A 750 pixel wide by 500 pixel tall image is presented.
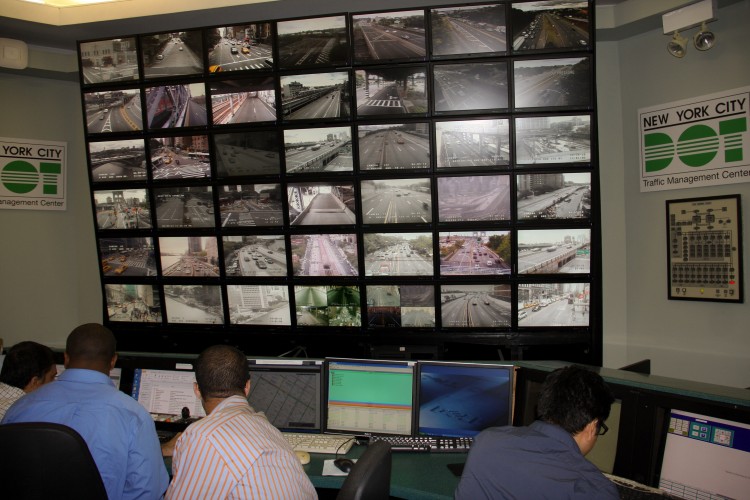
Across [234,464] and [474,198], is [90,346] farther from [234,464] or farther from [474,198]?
[474,198]

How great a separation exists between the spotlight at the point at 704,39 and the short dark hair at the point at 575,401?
2.50 metres

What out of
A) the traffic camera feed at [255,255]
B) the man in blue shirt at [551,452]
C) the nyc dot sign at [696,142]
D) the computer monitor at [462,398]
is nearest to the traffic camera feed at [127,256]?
the traffic camera feed at [255,255]

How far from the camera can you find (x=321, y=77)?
3.47 metres

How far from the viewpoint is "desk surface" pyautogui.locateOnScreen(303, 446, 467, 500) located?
2.01m

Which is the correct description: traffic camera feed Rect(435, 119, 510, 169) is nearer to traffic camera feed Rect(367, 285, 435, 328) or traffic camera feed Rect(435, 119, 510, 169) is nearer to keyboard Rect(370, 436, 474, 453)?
traffic camera feed Rect(367, 285, 435, 328)

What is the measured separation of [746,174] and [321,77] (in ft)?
8.44

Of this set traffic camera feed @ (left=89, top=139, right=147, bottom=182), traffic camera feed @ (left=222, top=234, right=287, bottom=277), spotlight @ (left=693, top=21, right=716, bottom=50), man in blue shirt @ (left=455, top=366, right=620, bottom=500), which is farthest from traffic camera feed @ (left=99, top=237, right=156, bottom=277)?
spotlight @ (left=693, top=21, right=716, bottom=50)

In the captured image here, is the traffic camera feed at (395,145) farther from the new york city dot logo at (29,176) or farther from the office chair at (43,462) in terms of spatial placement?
the new york city dot logo at (29,176)

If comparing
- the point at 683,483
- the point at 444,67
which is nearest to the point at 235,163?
the point at 444,67

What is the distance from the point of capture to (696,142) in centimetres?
355

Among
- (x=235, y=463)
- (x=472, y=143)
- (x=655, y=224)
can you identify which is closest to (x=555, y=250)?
(x=472, y=143)

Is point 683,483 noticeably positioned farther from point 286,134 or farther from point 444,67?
point 286,134

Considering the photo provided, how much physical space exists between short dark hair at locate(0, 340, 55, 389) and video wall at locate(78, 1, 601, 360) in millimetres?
1394

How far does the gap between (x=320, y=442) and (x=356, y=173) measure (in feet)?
5.51
